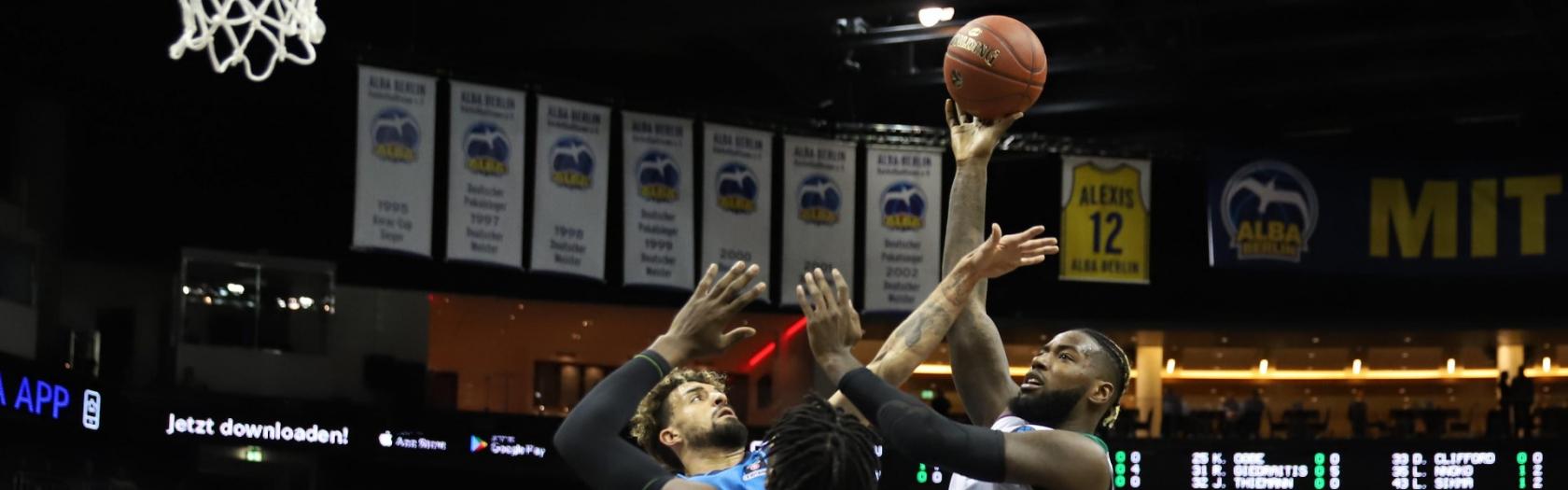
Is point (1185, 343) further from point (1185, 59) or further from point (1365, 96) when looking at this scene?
point (1185, 59)

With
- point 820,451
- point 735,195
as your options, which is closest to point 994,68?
point 820,451

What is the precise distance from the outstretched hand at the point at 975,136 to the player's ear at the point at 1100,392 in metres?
1.07

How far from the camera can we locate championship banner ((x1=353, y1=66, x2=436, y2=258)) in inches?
675

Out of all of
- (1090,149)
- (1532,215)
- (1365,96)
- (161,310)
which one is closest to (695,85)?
(1090,149)

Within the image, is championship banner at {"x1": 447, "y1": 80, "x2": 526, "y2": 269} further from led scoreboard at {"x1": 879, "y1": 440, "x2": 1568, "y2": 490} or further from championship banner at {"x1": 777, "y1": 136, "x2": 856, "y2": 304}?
led scoreboard at {"x1": 879, "y1": 440, "x2": 1568, "y2": 490}

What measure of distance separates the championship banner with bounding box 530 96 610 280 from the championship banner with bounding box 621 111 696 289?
1.00 feet

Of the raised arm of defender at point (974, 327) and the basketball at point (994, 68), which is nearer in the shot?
the raised arm of defender at point (974, 327)

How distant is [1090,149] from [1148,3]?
2224 mm

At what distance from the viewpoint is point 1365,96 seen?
2273 centimetres

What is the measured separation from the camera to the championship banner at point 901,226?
64.1ft

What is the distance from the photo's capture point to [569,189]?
1847 centimetres

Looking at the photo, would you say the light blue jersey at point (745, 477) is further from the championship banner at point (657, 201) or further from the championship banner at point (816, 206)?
the championship banner at point (816, 206)

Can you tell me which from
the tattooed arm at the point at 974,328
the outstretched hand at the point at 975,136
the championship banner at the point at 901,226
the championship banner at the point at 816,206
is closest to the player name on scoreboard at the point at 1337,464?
the championship banner at the point at 901,226

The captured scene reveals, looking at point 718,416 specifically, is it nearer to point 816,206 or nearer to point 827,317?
point 827,317
